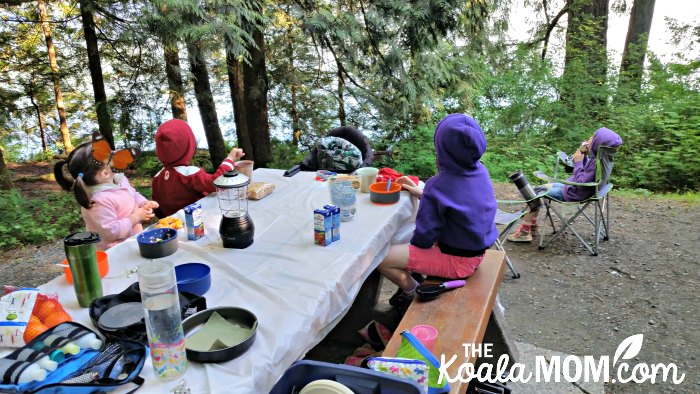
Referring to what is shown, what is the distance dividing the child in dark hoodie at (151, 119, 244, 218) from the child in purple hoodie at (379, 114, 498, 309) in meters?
1.20

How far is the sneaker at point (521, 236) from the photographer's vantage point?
4.41 m

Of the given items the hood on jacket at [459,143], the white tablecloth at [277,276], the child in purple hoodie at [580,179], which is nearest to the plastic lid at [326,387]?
the white tablecloth at [277,276]

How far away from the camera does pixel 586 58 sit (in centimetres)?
870

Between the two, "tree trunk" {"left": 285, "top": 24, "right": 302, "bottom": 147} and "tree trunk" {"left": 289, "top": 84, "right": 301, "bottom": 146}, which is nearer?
"tree trunk" {"left": 285, "top": 24, "right": 302, "bottom": 147}

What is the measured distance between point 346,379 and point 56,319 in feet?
3.09

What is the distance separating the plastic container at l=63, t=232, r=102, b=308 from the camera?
1.52 metres

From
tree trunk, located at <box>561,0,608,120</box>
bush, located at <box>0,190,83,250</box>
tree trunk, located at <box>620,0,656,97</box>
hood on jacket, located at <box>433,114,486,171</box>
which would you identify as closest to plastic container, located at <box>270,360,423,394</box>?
hood on jacket, located at <box>433,114,486,171</box>

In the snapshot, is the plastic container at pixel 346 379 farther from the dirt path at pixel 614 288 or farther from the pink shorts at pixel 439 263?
the dirt path at pixel 614 288

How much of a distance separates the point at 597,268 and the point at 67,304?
380 cm

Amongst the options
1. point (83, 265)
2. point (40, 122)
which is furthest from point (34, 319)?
point (40, 122)

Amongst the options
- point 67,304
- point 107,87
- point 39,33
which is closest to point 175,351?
point 67,304

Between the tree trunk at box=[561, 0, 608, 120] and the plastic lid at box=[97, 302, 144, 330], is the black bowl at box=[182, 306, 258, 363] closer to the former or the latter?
the plastic lid at box=[97, 302, 144, 330]

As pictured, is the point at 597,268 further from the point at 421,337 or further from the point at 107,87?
the point at 107,87
